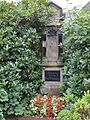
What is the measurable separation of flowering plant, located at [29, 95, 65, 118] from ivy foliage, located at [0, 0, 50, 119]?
0.70ft

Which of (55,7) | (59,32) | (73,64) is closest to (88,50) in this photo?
(73,64)

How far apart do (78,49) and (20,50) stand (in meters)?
1.28

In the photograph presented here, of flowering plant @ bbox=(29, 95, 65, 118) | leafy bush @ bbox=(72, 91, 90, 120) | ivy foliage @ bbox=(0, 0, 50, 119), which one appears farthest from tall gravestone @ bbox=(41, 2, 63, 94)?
leafy bush @ bbox=(72, 91, 90, 120)

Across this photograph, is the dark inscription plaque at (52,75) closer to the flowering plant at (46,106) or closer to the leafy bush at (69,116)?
the flowering plant at (46,106)

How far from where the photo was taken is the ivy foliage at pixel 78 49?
4816 mm

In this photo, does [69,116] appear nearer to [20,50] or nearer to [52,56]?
[20,50]

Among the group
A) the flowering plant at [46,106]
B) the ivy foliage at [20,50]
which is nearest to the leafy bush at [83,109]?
the flowering plant at [46,106]

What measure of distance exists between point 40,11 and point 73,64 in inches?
58.2

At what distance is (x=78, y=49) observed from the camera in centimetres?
514

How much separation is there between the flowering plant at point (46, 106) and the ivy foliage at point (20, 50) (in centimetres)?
21

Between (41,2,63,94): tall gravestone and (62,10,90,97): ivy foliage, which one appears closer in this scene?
(62,10,90,97): ivy foliage

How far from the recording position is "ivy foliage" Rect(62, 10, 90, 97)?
15.8 feet

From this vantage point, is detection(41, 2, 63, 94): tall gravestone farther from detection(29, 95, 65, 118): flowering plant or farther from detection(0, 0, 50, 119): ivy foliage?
detection(29, 95, 65, 118): flowering plant

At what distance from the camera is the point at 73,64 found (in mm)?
5125
